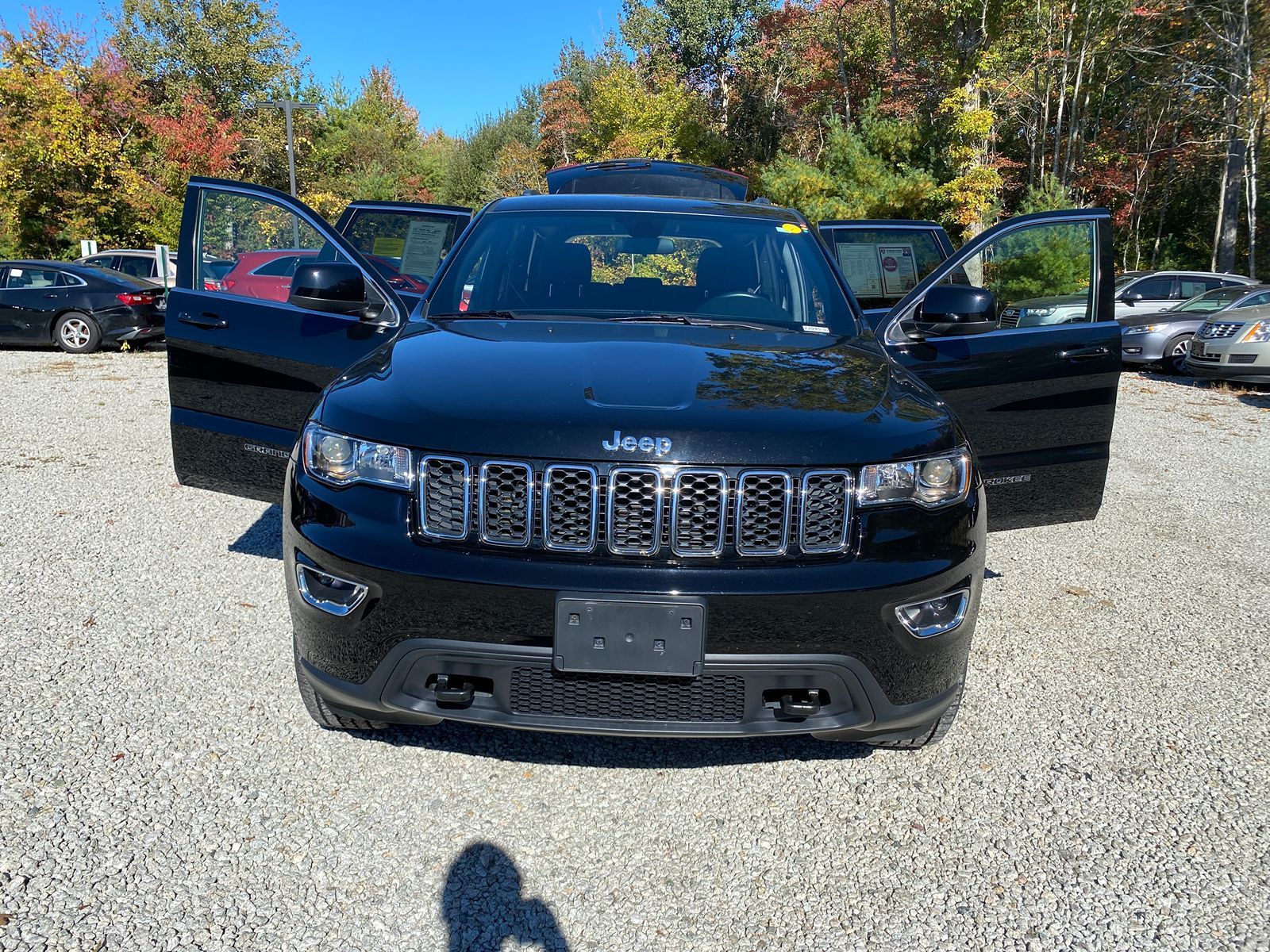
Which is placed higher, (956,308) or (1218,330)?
(956,308)

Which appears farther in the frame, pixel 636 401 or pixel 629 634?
pixel 636 401

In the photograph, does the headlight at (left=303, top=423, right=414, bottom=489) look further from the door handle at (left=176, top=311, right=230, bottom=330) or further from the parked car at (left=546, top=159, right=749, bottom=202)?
the parked car at (left=546, top=159, right=749, bottom=202)

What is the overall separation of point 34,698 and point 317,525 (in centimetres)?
159

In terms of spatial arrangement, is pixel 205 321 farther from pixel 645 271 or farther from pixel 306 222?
pixel 645 271

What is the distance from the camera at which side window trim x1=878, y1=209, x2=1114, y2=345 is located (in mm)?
3635

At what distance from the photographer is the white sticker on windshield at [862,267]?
5.62 m

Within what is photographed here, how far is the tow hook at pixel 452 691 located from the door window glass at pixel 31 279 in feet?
50.4

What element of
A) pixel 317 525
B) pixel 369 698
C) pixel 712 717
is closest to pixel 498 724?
pixel 369 698

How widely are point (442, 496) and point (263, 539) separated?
127 inches

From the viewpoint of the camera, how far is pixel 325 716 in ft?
9.27

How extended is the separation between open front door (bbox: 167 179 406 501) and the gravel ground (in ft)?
2.35

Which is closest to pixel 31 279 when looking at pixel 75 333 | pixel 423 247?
pixel 75 333

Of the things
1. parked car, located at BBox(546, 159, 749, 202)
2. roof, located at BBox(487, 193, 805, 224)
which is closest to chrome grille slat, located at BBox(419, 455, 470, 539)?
roof, located at BBox(487, 193, 805, 224)

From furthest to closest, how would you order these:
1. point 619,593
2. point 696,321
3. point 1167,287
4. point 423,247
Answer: point 1167,287, point 423,247, point 696,321, point 619,593
